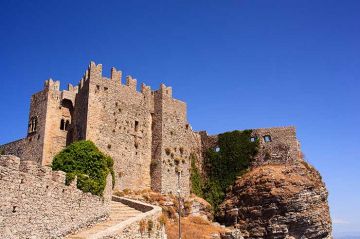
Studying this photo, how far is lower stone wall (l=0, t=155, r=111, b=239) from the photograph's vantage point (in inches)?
713

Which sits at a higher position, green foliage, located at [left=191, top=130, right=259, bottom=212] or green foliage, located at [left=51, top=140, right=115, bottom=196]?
green foliage, located at [left=191, top=130, right=259, bottom=212]

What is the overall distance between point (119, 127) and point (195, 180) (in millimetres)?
11815

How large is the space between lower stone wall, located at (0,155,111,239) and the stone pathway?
0.50 m

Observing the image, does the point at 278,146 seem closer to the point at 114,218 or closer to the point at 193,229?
the point at 193,229

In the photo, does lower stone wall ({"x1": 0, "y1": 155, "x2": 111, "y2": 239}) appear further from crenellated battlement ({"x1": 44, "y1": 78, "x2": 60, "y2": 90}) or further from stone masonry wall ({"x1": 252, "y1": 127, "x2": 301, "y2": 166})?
stone masonry wall ({"x1": 252, "y1": 127, "x2": 301, "y2": 166})

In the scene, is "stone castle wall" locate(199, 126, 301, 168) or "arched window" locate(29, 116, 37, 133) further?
"stone castle wall" locate(199, 126, 301, 168)

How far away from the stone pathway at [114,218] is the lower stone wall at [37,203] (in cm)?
50

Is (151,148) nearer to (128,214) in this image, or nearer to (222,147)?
(222,147)

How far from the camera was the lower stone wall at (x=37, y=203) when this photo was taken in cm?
1811

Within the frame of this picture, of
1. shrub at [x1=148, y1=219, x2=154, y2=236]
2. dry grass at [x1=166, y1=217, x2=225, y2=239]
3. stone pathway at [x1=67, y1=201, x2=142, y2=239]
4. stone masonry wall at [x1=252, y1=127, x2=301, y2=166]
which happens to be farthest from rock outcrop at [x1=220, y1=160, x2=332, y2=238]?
shrub at [x1=148, y1=219, x2=154, y2=236]

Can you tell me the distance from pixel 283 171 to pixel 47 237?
32.3m

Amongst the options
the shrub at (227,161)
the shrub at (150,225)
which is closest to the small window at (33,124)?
the shrub at (227,161)

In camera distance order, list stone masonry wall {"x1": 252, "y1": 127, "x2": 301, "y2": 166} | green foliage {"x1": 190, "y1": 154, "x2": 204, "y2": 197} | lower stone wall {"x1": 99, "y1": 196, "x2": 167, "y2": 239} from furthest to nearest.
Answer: stone masonry wall {"x1": 252, "y1": 127, "x2": 301, "y2": 166} < green foliage {"x1": 190, "y1": 154, "x2": 204, "y2": 197} < lower stone wall {"x1": 99, "y1": 196, "x2": 167, "y2": 239}

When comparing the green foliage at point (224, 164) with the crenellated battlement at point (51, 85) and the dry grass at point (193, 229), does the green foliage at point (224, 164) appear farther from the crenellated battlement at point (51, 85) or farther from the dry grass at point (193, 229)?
the crenellated battlement at point (51, 85)
